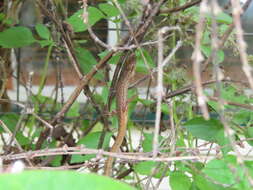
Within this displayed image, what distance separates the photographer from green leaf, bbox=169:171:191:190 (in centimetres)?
69

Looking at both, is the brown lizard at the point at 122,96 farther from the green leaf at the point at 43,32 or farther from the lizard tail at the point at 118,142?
the green leaf at the point at 43,32

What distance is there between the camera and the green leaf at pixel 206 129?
709 millimetres

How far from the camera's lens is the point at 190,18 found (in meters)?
0.75

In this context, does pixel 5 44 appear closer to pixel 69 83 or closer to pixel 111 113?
pixel 111 113

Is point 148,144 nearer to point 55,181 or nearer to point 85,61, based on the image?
point 85,61

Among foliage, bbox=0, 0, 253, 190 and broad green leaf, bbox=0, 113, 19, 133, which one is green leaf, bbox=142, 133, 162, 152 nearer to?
foliage, bbox=0, 0, 253, 190

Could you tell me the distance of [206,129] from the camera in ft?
2.36

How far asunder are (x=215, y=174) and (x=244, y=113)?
238 mm

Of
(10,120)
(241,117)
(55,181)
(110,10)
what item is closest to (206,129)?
(241,117)

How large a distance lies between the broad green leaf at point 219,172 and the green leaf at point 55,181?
0.25m

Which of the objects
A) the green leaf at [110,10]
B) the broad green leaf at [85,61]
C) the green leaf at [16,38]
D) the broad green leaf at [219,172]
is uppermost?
→ the green leaf at [110,10]

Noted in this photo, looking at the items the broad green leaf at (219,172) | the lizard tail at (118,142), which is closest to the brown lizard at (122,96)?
the lizard tail at (118,142)

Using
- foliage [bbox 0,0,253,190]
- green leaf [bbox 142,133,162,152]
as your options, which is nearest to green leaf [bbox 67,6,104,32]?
foliage [bbox 0,0,253,190]

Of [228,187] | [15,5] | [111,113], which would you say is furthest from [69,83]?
[228,187]
